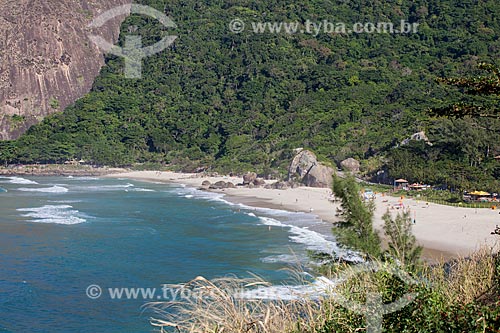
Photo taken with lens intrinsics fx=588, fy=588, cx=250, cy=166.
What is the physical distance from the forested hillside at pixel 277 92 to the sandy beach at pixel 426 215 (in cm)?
1058

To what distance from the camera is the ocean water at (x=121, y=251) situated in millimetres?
17531

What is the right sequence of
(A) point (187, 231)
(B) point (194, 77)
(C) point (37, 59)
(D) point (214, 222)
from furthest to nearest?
(C) point (37, 59), (B) point (194, 77), (D) point (214, 222), (A) point (187, 231)

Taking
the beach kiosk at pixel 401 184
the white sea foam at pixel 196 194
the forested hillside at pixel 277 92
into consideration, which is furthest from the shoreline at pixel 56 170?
the beach kiosk at pixel 401 184

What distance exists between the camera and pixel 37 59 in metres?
136

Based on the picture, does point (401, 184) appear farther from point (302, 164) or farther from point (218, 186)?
point (218, 186)

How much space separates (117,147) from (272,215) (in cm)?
6688

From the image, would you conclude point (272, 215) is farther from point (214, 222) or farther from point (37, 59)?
point (37, 59)

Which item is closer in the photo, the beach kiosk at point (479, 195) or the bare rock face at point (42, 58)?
the beach kiosk at point (479, 195)

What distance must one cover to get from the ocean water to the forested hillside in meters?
23.3

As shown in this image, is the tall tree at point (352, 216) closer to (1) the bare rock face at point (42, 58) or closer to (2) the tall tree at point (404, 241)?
(2) the tall tree at point (404, 241)

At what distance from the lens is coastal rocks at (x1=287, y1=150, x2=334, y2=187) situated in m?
58.0

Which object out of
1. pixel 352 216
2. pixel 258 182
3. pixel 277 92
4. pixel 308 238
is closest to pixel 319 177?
pixel 258 182

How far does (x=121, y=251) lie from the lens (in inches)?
1045

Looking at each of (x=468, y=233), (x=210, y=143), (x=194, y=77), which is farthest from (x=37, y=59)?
(x=468, y=233)
